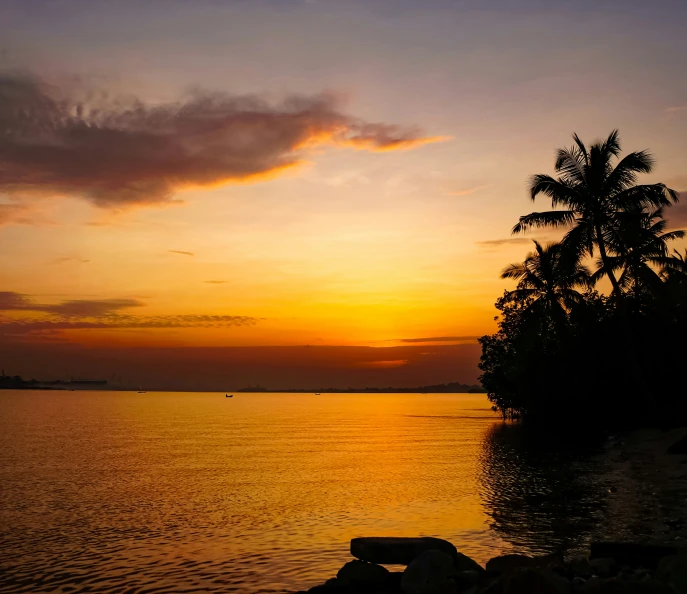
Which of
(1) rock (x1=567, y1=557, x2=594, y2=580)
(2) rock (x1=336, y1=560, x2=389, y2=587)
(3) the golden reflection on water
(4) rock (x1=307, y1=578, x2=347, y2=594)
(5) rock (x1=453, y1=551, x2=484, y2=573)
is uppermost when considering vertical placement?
(1) rock (x1=567, y1=557, x2=594, y2=580)

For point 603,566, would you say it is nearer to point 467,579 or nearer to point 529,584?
point 467,579

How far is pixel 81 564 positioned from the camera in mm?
17359

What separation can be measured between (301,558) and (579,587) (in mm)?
8918

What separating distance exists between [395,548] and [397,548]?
52 millimetres

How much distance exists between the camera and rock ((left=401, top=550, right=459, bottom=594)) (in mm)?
12305

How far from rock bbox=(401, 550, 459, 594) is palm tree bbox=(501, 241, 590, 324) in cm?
3980

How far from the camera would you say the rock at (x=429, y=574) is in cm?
1230

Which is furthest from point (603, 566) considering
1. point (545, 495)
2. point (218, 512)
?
point (218, 512)

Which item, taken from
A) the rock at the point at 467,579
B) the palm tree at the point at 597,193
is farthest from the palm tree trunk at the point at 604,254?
the rock at the point at 467,579

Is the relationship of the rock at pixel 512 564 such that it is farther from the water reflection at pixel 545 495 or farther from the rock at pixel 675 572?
the water reflection at pixel 545 495

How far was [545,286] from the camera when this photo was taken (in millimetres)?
64438

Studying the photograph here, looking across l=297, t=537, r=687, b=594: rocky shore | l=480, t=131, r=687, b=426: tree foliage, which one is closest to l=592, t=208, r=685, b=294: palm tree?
l=480, t=131, r=687, b=426: tree foliage

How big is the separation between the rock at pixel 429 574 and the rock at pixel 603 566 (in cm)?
304

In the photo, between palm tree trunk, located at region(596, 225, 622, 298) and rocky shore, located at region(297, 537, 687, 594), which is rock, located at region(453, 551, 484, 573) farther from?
palm tree trunk, located at region(596, 225, 622, 298)
